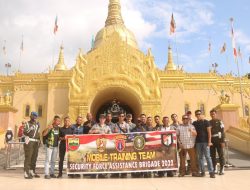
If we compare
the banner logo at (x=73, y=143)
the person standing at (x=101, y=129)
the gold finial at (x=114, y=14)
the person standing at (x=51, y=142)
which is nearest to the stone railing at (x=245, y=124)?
the person standing at (x=101, y=129)

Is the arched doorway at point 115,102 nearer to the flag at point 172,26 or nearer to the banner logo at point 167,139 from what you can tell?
the flag at point 172,26

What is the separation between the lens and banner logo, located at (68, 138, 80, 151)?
9.28 metres

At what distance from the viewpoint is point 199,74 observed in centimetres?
3136

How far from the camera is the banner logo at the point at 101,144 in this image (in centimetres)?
920

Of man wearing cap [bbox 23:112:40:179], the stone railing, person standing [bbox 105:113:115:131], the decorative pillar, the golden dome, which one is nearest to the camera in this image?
man wearing cap [bbox 23:112:40:179]

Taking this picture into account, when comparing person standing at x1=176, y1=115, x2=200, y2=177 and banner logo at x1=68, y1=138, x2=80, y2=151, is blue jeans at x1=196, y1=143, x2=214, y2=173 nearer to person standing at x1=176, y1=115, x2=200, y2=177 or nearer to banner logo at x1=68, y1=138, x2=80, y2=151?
person standing at x1=176, y1=115, x2=200, y2=177

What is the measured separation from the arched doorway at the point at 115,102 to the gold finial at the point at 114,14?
42.2 ft

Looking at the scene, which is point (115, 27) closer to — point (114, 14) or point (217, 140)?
point (114, 14)

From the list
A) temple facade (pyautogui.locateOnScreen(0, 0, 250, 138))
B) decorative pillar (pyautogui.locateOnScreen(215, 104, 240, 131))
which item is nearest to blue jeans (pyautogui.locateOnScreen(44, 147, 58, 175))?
temple facade (pyautogui.locateOnScreen(0, 0, 250, 138))

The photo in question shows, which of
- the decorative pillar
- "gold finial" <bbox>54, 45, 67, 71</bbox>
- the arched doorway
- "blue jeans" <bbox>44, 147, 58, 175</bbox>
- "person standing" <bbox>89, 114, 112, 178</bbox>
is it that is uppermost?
"gold finial" <bbox>54, 45, 67, 71</bbox>

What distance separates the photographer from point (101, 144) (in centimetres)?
923

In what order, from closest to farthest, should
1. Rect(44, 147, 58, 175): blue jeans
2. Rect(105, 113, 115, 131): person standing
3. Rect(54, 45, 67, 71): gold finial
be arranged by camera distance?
Rect(44, 147, 58, 175): blue jeans, Rect(105, 113, 115, 131): person standing, Rect(54, 45, 67, 71): gold finial

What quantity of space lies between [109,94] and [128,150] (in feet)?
65.7

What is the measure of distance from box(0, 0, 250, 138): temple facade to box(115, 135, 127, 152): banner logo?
13.7 metres
